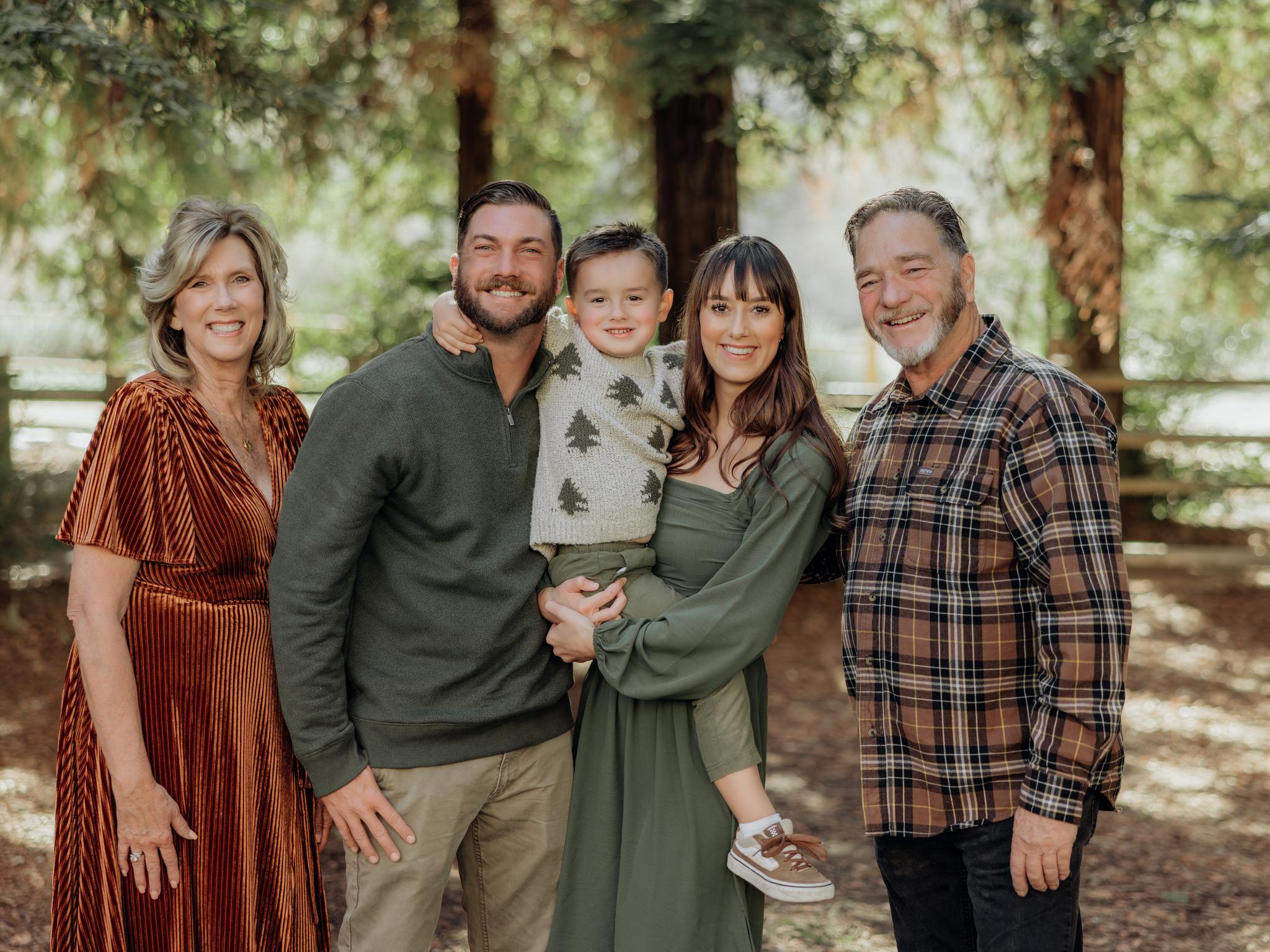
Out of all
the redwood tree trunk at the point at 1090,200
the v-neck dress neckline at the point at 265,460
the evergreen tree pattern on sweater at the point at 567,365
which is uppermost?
the redwood tree trunk at the point at 1090,200

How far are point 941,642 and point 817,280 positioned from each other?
117 ft

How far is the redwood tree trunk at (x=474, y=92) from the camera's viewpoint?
23.1 ft

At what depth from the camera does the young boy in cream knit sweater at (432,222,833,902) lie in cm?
262

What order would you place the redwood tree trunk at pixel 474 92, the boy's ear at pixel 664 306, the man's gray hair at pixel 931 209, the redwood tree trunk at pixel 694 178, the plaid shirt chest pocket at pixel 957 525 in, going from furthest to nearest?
the redwood tree trunk at pixel 694 178 < the redwood tree trunk at pixel 474 92 < the boy's ear at pixel 664 306 < the man's gray hair at pixel 931 209 < the plaid shirt chest pocket at pixel 957 525

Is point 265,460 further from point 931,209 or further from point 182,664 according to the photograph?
point 931,209

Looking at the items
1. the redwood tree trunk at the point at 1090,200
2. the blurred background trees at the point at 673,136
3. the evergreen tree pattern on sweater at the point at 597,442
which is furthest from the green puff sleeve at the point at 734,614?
the redwood tree trunk at the point at 1090,200

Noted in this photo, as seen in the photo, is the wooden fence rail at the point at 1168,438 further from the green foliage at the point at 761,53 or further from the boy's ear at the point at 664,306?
the boy's ear at the point at 664,306

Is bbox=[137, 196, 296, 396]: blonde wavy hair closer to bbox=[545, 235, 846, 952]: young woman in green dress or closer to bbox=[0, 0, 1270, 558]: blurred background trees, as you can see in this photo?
bbox=[545, 235, 846, 952]: young woman in green dress

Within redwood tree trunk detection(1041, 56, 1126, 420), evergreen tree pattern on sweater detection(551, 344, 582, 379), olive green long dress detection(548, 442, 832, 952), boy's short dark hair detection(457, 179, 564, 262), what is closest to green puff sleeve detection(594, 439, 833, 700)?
olive green long dress detection(548, 442, 832, 952)

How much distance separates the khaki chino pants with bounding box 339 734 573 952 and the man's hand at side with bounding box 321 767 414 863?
0.10 ft

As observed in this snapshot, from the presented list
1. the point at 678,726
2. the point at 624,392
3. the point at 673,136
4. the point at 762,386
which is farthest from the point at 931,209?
the point at 673,136

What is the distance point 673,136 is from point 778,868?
221 inches

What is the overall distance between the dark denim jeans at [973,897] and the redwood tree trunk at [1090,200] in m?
5.18

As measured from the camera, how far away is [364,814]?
8.45 ft
